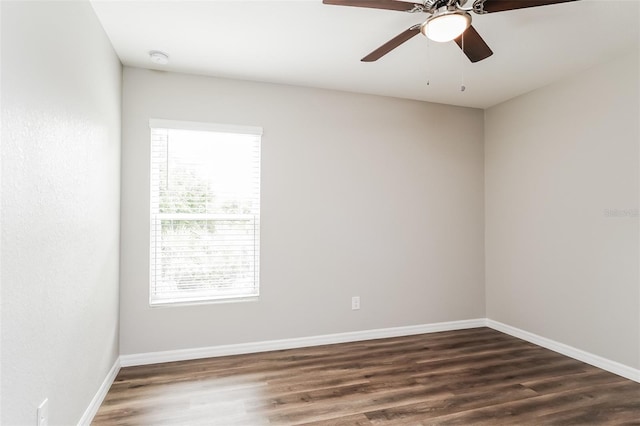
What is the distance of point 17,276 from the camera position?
53.2 inches

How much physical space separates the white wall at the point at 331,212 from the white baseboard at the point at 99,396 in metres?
0.22

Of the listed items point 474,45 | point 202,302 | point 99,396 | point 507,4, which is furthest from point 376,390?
point 507,4

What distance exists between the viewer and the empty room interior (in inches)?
70.2

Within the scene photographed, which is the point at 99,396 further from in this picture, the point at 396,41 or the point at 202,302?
the point at 396,41

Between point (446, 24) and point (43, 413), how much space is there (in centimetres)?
264

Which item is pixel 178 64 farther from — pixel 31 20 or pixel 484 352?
pixel 484 352

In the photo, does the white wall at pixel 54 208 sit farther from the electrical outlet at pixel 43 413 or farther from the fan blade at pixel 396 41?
the fan blade at pixel 396 41

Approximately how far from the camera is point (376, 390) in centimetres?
259

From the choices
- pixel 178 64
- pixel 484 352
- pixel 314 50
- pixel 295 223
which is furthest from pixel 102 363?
pixel 484 352

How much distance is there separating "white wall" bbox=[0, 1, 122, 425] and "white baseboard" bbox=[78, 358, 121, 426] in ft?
0.19

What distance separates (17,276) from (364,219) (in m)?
2.90

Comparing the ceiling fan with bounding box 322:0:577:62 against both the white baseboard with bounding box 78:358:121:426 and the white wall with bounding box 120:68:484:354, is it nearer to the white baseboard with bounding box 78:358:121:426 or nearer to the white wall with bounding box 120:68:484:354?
the white wall with bounding box 120:68:484:354

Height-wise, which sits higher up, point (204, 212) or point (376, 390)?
point (204, 212)

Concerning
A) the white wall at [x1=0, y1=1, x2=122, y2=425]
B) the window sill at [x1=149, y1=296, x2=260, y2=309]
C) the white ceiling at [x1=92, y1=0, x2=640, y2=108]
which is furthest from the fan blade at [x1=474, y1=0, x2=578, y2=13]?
the window sill at [x1=149, y1=296, x2=260, y2=309]
